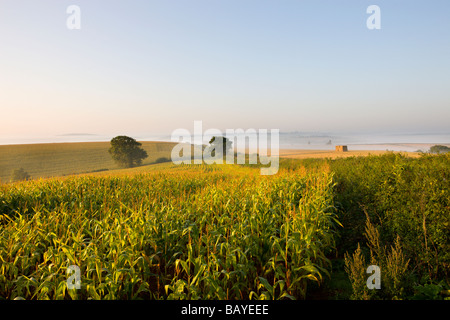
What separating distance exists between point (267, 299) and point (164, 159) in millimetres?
58109

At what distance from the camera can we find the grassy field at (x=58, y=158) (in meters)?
49.2

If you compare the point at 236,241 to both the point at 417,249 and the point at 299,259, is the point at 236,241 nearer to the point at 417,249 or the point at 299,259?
the point at 299,259

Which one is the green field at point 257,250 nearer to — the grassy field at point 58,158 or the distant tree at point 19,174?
the grassy field at point 58,158

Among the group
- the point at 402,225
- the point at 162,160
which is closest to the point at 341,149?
the point at 402,225

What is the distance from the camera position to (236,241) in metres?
4.81

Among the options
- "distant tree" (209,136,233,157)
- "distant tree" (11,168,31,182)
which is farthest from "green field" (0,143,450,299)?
"distant tree" (11,168,31,182)

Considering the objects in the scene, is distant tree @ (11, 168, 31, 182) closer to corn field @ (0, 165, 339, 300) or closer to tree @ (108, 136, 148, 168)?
tree @ (108, 136, 148, 168)

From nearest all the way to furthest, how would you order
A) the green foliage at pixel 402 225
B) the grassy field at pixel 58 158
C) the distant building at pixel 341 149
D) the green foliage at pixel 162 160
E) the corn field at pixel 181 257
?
the corn field at pixel 181 257 < the green foliage at pixel 402 225 < the distant building at pixel 341 149 < the grassy field at pixel 58 158 < the green foliage at pixel 162 160

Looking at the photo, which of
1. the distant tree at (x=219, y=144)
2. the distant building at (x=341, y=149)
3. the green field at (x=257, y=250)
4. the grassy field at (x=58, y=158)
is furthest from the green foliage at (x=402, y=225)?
the grassy field at (x=58, y=158)

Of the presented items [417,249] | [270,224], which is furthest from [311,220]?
[417,249]

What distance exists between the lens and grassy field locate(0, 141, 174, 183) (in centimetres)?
4916

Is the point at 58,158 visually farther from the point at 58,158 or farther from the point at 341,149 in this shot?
the point at 341,149

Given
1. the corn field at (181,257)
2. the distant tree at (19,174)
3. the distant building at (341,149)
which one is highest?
the distant building at (341,149)
